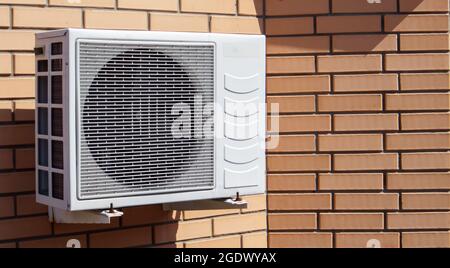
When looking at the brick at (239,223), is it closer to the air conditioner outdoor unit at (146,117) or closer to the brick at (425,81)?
the air conditioner outdoor unit at (146,117)

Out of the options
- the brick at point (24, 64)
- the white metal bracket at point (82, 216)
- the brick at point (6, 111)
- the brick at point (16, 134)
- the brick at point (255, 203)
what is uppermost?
the brick at point (24, 64)

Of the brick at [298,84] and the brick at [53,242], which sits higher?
the brick at [298,84]

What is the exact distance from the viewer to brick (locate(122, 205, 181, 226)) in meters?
3.45

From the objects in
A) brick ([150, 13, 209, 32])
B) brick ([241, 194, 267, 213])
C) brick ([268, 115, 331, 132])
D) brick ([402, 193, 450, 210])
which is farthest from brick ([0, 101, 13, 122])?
brick ([402, 193, 450, 210])

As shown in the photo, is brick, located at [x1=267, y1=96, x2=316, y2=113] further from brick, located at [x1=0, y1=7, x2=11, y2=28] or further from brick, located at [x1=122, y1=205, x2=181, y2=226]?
brick, located at [x1=0, y1=7, x2=11, y2=28]

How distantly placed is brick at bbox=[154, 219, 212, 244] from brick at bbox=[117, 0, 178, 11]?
901 millimetres

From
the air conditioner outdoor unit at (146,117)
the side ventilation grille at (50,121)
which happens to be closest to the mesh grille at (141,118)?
the air conditioner outdoor unit at (146,117)

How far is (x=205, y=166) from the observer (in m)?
3.20

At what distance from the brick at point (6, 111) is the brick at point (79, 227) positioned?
449mm

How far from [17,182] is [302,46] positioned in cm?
139

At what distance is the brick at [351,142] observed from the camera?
378 centimetres

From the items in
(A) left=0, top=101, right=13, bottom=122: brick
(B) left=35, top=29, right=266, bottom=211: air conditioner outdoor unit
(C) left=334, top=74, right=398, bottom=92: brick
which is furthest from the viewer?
(C) left=334, top=74, right=398, bottom=92: brick

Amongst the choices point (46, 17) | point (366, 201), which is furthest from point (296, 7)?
point (46, 17)

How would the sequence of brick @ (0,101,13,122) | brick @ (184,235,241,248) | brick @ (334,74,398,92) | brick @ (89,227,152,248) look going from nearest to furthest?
brick @ (0,101,13,122)
brick @ (89,227,152,248)
brick @ (184,235,241,248)
brick @ (334,74,398,92)
